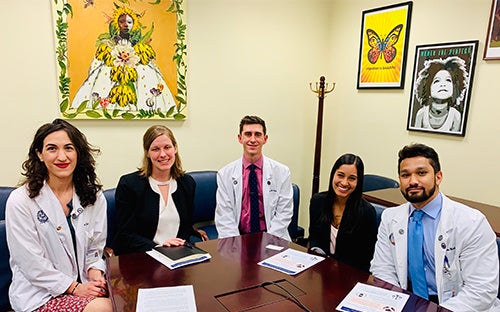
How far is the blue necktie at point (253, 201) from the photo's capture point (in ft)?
8.48

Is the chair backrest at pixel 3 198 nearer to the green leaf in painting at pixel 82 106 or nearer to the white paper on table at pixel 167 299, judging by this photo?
the green leaf in painting at pixel 82 106

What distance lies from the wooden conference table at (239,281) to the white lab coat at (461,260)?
291 mm

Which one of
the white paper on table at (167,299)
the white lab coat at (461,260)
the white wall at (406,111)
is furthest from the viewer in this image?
the white wall at (406,111)

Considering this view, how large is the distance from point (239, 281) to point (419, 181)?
95 cm

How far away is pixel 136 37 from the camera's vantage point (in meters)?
2.78

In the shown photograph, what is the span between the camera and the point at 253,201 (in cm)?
259

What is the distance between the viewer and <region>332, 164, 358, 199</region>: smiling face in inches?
80.4

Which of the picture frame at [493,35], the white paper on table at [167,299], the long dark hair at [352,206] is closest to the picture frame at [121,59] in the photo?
the long dark hair at [352,206]

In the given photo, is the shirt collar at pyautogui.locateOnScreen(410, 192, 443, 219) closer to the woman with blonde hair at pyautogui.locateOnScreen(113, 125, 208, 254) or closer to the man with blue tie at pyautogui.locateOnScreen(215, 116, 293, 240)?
the man with blue tie at pyautogui.locateOnScreen(215, 116, 293, 240)

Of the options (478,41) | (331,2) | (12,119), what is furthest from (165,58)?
(478,41)

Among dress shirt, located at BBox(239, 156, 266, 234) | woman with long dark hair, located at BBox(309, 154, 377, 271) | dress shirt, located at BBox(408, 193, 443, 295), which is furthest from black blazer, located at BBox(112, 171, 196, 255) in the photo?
dress shirt, located at BBox(408, 193, 443, 295)

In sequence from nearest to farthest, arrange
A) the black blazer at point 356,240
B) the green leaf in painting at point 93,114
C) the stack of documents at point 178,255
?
the stack of documents at point 178,255 → the black blazer at point 356,240 → the green leaf in painting at point 93,114

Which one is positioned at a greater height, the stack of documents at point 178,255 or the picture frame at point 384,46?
the picture frame at point 384,46

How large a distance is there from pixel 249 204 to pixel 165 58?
1367 millimetres
